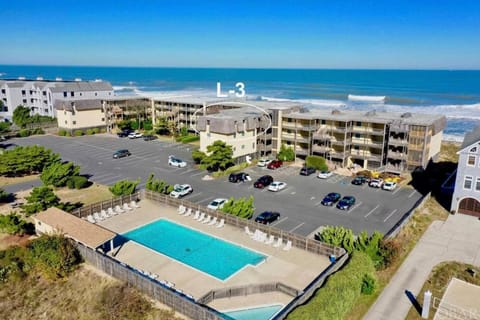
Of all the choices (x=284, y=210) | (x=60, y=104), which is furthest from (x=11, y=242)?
(x=60, y=104)

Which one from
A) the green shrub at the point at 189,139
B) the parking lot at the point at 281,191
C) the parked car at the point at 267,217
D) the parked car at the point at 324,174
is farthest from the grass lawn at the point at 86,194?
the green shrub at the point at 189,139

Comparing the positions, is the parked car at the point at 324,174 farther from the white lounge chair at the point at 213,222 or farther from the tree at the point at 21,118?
the tree at the point at 21,118

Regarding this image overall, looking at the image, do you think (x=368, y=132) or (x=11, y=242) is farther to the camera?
(x=368, y=132)

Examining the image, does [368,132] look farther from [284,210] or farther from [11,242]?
[11,242]

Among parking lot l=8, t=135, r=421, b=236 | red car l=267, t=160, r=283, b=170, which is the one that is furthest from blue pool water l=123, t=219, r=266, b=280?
red car l=267, t=160, r=283, b=170

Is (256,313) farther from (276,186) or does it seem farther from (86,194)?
(86,194)

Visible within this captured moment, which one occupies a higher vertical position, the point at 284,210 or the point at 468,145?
the point at 468,145
